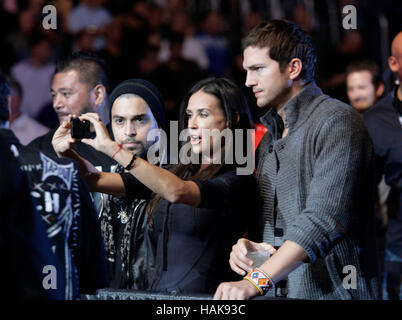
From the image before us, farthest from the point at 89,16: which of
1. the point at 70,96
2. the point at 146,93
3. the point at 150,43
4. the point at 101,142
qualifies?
the point at 101,142

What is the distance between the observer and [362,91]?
14.6 feet

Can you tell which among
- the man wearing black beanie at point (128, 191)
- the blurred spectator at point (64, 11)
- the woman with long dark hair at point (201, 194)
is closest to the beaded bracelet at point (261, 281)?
the woman with long dark hair at point (201, 194)

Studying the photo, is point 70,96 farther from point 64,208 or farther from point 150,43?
point 150,43

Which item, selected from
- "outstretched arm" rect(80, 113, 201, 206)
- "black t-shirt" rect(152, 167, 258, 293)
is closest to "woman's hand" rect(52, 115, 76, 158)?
"outstretched arm" rect(80, 113, 201, 206)

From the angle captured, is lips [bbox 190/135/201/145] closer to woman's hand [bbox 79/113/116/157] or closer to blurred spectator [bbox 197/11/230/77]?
woman's hand [bbox 79/113/116/157]

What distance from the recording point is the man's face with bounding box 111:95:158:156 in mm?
3100

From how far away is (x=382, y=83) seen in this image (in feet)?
14.8

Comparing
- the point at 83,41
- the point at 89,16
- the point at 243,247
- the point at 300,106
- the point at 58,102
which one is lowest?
the point at 243,247

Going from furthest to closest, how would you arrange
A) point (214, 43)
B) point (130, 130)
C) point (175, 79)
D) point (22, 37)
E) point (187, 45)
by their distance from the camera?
point (214, 43) → point (187, 45) → point (22, 37) → point (175, 79) → point (130, 130)

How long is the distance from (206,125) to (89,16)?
3722mm

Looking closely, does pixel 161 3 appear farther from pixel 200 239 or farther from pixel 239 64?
pixel 200 239

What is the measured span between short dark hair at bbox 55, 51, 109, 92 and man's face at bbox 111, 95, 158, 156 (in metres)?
0.57

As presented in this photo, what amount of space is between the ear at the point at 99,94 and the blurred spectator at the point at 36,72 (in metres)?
A: 1.72
